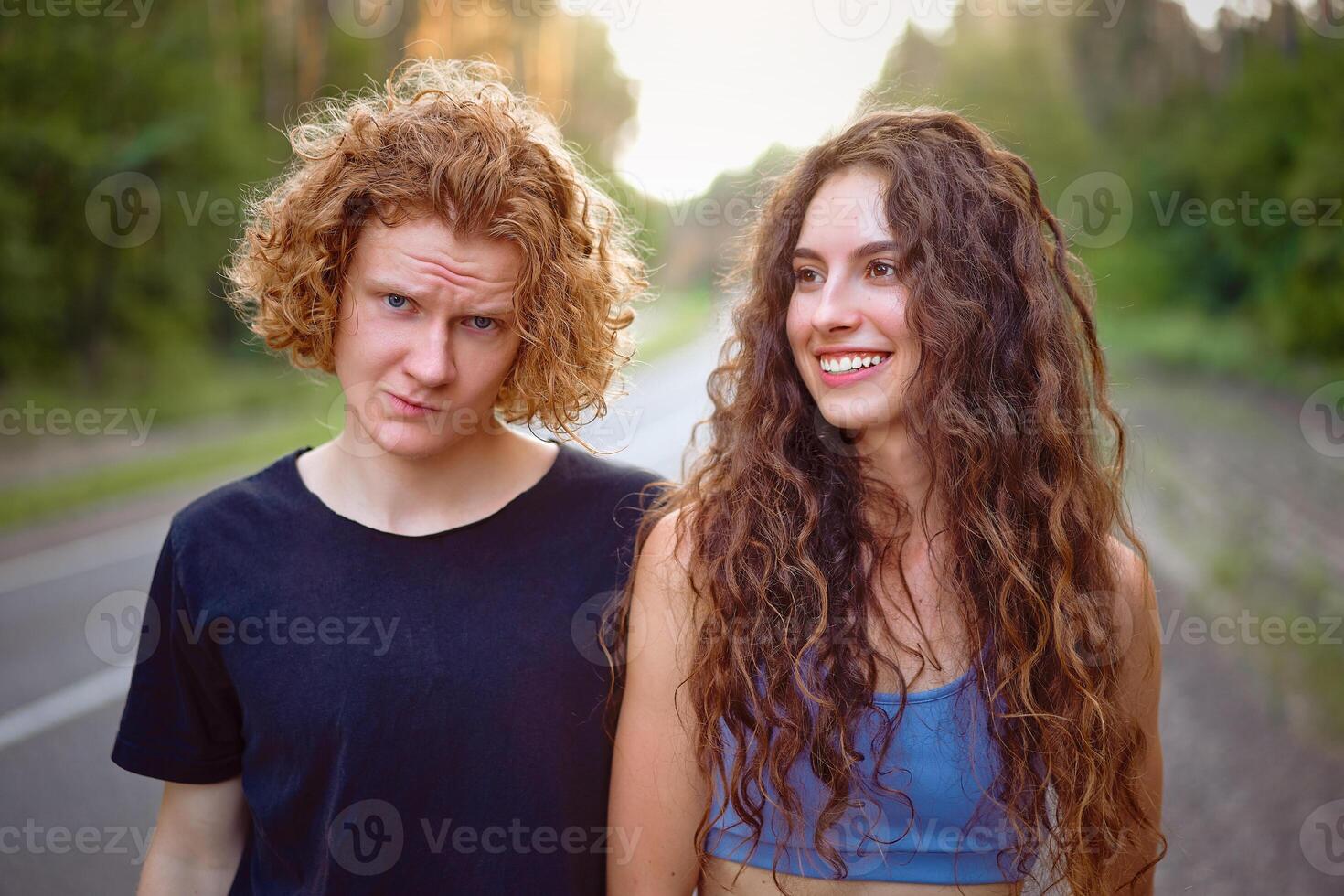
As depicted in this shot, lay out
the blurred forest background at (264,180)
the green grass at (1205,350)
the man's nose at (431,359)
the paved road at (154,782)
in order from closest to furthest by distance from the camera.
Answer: the man's nose at (431,359) → the paved road at (154,782) → the blurred forest background at (264,180) → the green grass at (1205,350)

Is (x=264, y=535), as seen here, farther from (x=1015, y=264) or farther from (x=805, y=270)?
(x=1015, y=264)

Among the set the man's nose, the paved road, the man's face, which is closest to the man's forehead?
the man's face

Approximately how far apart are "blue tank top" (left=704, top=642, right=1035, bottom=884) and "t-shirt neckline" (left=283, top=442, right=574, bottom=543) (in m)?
0.72

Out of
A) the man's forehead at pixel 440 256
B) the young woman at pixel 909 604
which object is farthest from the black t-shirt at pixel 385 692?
the man's forehead at pixel 440 256

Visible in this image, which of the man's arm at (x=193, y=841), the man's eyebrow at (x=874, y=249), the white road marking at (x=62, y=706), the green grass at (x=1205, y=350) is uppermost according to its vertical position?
the green grass at (x=1205, y=350)

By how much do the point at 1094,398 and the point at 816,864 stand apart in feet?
4.20

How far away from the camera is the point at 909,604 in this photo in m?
2.27

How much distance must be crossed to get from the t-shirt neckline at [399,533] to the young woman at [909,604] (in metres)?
0.27

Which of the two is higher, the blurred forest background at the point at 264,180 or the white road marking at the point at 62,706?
the blurred forest background at the point at 264,180

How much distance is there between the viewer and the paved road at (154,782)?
3904 mm

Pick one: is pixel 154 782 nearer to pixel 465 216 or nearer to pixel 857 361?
pixel 465 216

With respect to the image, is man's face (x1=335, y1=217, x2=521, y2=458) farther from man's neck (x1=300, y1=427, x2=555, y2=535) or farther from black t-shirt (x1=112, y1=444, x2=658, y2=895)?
black t-shirt (x1=112, y1=444, x2=658, y2=895)

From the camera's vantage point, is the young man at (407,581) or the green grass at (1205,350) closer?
the young man at (407,581)

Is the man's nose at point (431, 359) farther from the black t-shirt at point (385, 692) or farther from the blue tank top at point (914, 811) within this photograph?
the blue tank top at point (914, 811)
